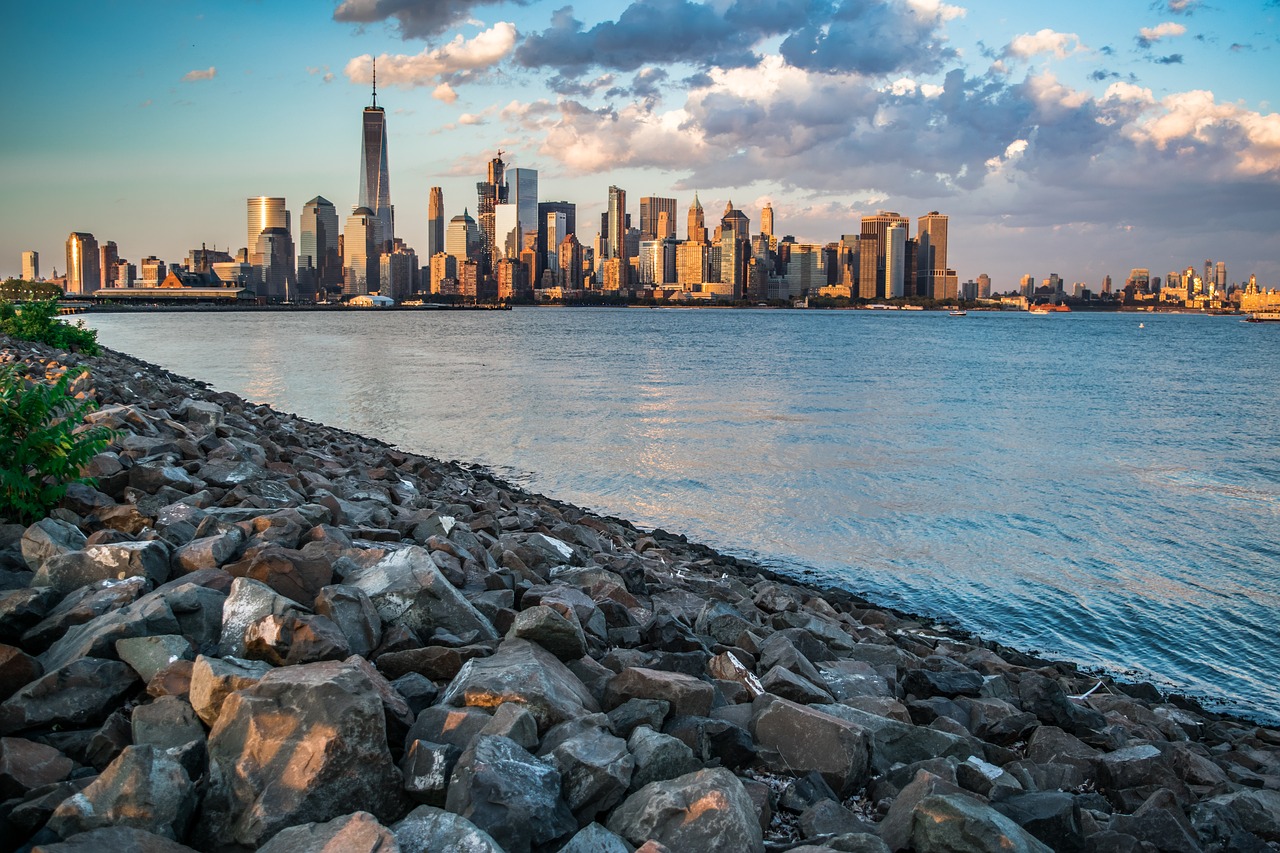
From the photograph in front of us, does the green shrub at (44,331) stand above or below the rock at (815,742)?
above

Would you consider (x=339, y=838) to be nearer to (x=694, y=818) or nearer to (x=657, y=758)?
(x=694, y=818)

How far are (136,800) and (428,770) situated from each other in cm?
113

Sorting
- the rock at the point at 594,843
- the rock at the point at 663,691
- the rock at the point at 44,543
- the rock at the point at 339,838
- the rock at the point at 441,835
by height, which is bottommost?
the rock at the point at 594,843

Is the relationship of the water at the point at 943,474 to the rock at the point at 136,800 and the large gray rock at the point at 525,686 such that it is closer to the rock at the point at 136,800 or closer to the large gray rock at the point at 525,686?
the large gray rock at the point at 525,686

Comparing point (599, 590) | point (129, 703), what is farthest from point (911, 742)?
point (129, 703)

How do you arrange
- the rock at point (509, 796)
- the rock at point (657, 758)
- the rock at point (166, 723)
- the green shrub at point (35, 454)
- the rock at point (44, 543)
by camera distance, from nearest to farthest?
the rock at point (509, 796) → the rock at point (166, 723) → the rock at point (657, 758) → the rock at point (44, 543) → the green shrub at point (35, 454)

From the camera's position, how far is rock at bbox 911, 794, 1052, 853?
404 cm

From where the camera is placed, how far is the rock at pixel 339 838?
3.41 meters

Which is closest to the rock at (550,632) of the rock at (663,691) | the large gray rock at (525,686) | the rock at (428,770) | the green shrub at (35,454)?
the large gray rock at (525,686)

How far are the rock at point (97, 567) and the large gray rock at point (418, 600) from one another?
1274 mm

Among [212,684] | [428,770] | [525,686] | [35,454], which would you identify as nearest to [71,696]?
[212,684]

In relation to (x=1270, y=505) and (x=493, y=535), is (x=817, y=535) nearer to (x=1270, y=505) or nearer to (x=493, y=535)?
(x=493, y=535)

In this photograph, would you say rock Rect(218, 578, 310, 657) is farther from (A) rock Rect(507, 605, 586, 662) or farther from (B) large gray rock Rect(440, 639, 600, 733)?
(A) rock Rect(507, 605, 586, 662)

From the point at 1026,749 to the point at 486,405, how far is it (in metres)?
32.5
